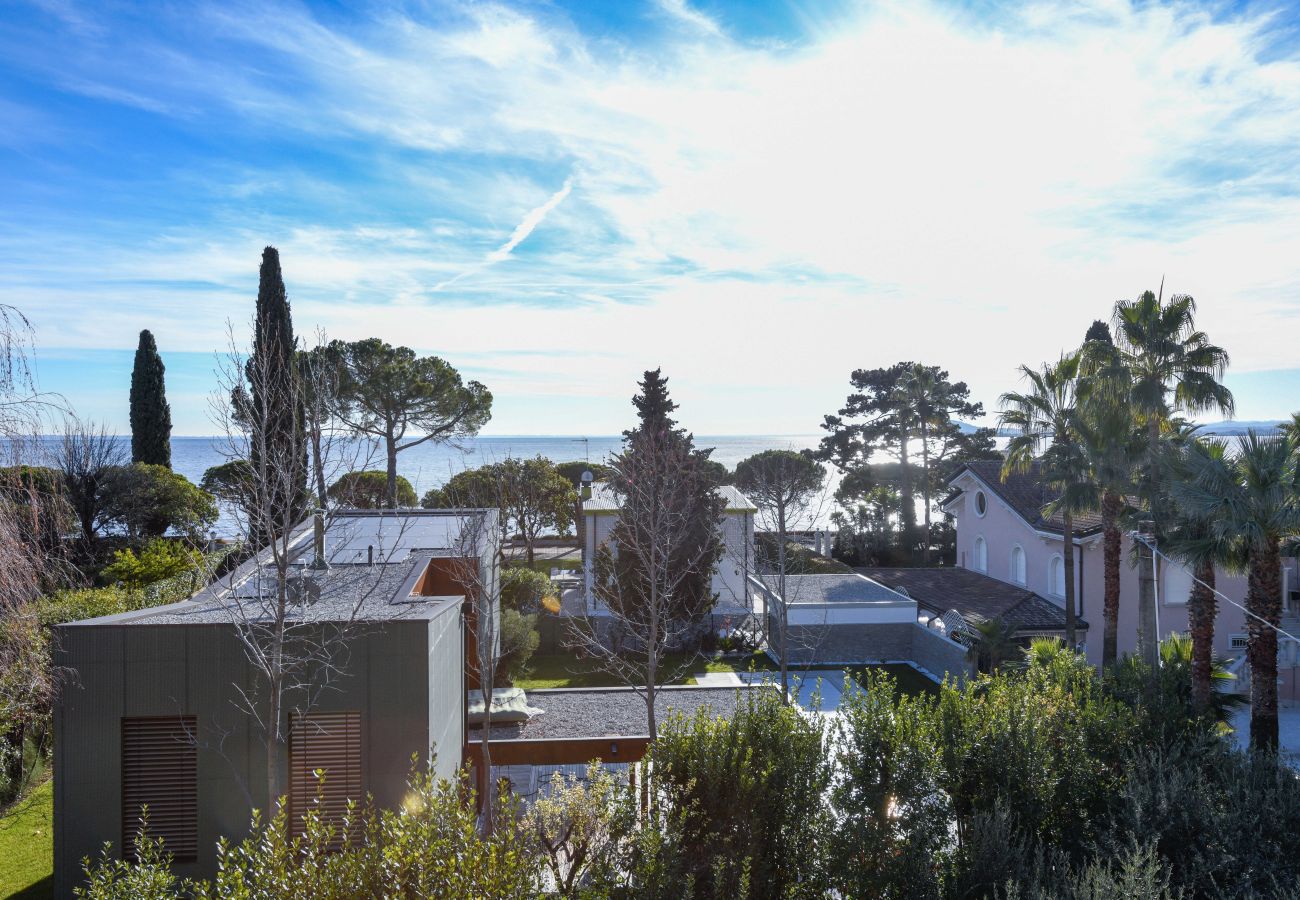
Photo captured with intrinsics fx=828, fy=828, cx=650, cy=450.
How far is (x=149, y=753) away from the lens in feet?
33.5

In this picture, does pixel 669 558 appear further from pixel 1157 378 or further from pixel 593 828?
pixel 593 828

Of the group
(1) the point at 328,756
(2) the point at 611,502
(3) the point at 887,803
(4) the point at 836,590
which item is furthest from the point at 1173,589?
(1) the point at 328,756

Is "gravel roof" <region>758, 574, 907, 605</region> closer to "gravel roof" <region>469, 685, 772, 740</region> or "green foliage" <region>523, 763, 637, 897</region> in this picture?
"gravel roof" <region>469, 685, 772, 740</region>

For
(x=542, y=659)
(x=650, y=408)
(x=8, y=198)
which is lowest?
(x=542, y=659)

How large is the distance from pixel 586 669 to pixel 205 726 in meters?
14.5

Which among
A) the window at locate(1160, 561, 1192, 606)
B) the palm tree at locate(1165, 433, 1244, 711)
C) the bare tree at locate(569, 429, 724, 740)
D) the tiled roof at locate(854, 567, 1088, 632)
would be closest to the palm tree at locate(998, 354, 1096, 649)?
the tiled roof at locate(854, 567, 1088, 632)

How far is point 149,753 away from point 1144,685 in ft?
47.1

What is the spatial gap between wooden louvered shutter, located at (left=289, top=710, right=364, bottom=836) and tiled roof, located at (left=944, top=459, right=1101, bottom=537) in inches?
787

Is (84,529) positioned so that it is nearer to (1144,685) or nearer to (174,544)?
(174,544)

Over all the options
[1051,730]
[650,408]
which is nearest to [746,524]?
[650,408]

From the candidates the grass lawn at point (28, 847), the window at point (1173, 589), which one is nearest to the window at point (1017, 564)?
the window at point (1173, 589)

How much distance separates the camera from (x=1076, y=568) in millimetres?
23594

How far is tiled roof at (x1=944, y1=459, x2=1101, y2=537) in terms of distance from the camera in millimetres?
24172

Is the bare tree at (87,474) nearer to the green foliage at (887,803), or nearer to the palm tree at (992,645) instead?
the green foliage at (887,803)
